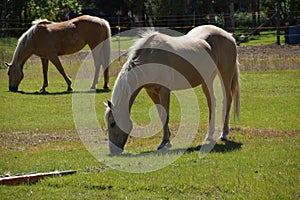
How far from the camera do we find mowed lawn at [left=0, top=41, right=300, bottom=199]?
21.8 ft

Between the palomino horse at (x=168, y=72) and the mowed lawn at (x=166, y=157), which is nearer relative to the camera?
the mowed lawn at (x=166, y=157)

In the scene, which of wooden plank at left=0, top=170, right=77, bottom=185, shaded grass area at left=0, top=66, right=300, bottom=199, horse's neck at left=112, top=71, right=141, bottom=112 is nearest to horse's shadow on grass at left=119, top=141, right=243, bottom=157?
shaded grass area at left=0, top=66, right=300, bottom=199

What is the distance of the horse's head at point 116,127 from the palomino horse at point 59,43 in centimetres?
941

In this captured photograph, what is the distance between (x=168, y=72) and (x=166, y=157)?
5.02 ft

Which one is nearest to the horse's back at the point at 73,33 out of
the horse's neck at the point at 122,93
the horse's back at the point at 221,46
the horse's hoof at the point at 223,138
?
the horse's back at the point at 221,46

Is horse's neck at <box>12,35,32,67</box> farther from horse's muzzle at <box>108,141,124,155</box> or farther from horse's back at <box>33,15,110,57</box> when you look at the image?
horse's muzzle at <box>108,141,124,155</box>

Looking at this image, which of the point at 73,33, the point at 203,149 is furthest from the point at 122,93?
the point at 73,33

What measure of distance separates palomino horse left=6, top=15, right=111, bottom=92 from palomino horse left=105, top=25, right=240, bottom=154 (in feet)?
26.8

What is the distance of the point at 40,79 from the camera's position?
21.4 meters

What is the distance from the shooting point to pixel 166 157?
27.3 feet

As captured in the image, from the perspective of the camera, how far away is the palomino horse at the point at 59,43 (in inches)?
708

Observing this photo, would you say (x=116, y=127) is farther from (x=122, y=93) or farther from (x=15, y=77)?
(x=15, y=77)

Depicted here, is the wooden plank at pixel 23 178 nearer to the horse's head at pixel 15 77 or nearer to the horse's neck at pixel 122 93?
the horse's neck at pixel 122 93

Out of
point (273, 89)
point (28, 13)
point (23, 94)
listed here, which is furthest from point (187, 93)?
point (28, 13)
